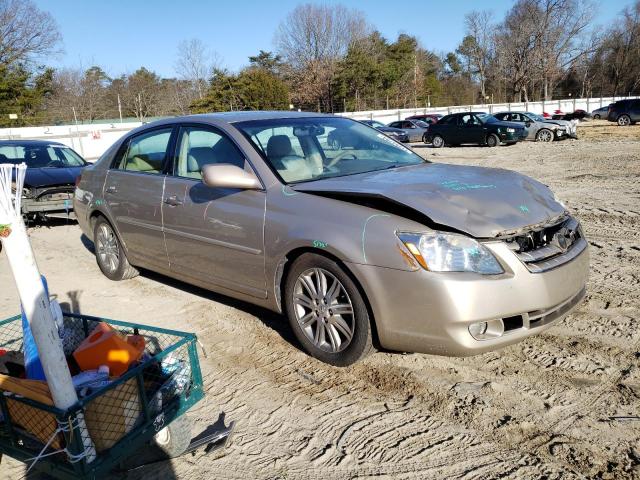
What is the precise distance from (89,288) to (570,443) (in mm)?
4773

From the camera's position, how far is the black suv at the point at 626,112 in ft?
96.1

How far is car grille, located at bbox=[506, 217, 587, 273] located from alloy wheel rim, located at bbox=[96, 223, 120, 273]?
161 inches

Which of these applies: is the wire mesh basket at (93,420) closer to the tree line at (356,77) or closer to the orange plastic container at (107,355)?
the orange plastic container at (107,355)

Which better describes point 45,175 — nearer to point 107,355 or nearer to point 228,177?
point 228,177

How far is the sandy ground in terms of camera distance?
2.54m

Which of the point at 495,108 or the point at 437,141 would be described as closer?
the point at 437,141

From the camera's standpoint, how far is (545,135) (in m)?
22.5

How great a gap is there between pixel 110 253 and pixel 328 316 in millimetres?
3286

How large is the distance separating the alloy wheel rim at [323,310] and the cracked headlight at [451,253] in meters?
0.57

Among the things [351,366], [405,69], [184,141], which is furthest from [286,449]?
[405,69]

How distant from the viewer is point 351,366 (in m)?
3.52

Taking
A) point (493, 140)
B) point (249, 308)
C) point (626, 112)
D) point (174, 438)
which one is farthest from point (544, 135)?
point (174, 438)

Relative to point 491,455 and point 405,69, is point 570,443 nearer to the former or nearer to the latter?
point 491,455

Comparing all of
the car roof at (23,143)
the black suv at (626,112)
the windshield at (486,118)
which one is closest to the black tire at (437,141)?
the windshield at (486,118)
